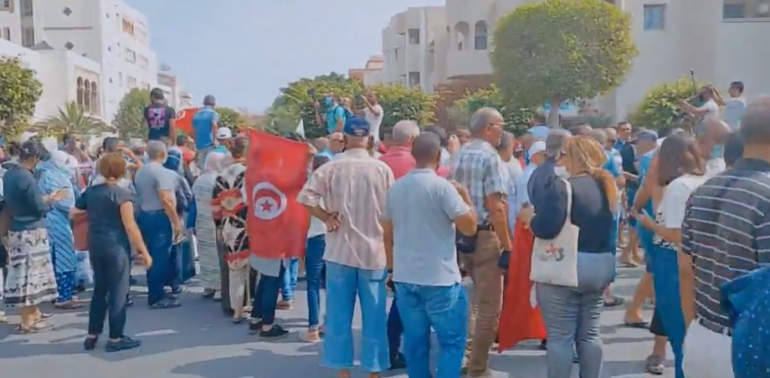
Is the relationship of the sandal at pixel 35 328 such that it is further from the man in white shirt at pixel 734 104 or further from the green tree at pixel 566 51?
the green tree at pixel 566 51

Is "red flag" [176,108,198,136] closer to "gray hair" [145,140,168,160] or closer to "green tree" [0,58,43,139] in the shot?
"gray hair" [145,140,168,160]

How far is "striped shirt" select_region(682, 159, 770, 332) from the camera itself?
9.72ft

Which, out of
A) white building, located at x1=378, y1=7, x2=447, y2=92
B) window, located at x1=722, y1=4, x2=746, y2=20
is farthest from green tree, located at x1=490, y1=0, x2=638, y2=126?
white building, located at x1=378, y1=7, x2=447, y2=92

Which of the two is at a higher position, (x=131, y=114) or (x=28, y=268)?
(x=131, y=114)

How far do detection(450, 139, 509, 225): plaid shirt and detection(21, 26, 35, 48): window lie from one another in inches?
2761

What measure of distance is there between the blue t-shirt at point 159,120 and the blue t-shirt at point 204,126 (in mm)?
353

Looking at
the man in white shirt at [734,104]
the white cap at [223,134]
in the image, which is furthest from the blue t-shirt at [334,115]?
the man in white shirt at [734,104]

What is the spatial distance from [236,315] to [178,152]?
3.01 m

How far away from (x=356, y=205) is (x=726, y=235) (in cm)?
280

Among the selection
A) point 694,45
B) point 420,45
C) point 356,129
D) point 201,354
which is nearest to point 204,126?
point 201,354

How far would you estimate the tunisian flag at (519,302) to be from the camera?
5559 millimetres

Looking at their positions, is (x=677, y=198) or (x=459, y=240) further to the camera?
(x=459, y=240)

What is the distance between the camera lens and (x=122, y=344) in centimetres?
670

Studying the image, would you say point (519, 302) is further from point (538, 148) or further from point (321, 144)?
point (321, 144)
